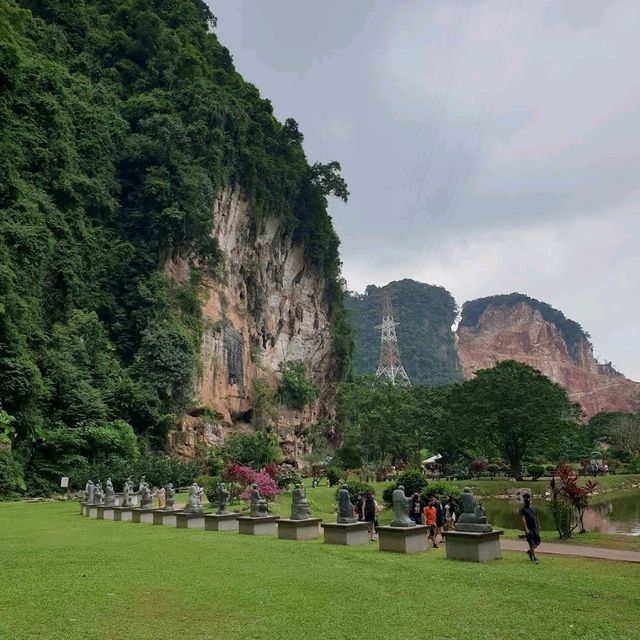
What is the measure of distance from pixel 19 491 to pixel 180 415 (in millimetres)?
12504

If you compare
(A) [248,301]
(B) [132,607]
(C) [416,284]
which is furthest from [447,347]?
(B) [132,607]

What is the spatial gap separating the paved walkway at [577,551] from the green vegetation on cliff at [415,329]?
374 ft

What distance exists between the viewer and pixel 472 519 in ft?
34.4

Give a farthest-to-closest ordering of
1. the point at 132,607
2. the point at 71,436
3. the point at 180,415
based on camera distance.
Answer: the point at 180,415
the point at 71,436
the point at 132,607

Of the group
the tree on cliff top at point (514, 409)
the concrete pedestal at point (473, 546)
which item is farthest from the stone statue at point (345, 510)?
the tree on cliff top at point (514, 409)

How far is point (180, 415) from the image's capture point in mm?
39531

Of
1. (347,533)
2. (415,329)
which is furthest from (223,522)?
(415,329)

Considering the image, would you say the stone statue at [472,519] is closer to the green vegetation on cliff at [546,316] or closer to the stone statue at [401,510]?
the stone statue at [401,510]

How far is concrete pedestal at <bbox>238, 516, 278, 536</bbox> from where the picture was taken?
586 inches

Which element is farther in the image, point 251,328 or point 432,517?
point 251,328

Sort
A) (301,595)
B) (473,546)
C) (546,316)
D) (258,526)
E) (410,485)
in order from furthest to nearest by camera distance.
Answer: (546,316), (410,485), (258,526), (473,546), (301,595)

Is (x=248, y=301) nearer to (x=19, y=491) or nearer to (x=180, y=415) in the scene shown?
(x=180, y=415)

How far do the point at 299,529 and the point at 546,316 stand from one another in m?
167

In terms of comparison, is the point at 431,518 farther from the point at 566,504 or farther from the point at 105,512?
the point at 105,512
